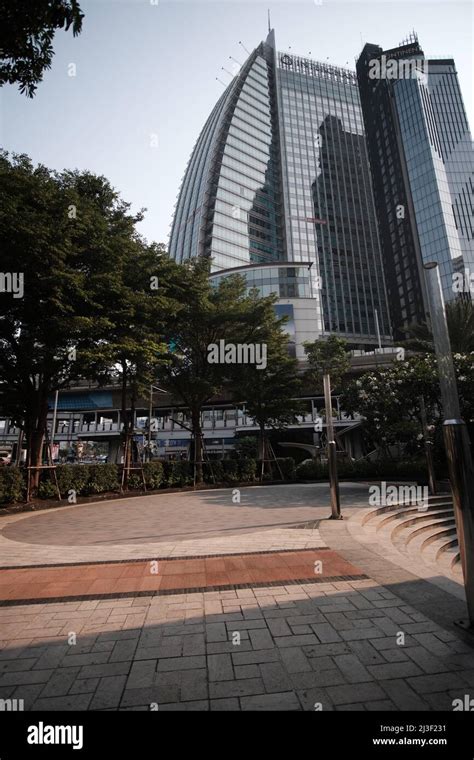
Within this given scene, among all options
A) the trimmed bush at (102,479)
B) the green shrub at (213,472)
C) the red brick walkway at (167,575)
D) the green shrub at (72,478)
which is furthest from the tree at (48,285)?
the green shrub at (213,472)

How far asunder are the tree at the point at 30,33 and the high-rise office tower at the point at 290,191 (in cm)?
9642

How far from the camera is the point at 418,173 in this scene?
361 ft

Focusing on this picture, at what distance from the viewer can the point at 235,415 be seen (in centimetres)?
5184

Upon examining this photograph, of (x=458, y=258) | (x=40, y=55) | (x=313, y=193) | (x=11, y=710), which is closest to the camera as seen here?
(x=11, y=710)

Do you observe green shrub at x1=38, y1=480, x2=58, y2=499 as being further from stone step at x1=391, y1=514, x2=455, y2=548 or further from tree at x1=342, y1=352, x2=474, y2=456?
tree at x1=342, y1=352, x2=474, y2=456

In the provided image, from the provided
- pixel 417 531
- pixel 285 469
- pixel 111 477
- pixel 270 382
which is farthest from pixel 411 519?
pixel 285 469

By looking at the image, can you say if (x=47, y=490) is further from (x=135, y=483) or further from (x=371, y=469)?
(x=371, y=469)

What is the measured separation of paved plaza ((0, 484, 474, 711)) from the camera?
279cm

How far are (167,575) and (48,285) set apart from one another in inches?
413

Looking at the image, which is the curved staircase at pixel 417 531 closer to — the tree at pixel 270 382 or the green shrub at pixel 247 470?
the tree at pixel 270 382

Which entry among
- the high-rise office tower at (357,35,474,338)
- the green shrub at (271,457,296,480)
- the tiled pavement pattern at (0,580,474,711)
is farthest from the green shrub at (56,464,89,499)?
the high-rise office tower at (357,35,474,338)
